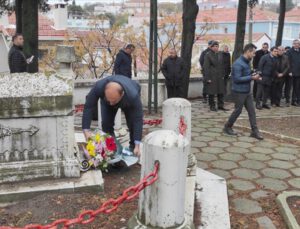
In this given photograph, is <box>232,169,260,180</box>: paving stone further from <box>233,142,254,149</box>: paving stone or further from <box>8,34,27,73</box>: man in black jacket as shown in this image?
<box>8,34,27,73</box>: man in black jacket

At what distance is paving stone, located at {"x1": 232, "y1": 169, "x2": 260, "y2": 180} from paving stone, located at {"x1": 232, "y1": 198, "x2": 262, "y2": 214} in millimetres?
771

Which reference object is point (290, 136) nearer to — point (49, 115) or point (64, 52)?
point (64, 52)

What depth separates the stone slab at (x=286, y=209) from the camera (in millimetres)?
4176

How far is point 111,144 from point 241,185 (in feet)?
5.83

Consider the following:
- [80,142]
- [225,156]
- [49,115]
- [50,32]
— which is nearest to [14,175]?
[49,115]

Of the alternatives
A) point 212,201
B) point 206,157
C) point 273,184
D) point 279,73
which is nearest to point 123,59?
point 206,157

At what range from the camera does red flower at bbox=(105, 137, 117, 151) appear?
5.06 meters

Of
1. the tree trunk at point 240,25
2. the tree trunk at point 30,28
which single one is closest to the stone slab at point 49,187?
the tree trunk at point 30,28

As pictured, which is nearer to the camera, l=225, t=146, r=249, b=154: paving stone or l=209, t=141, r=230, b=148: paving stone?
l=225, t=146, r=249, b=154: paving stone

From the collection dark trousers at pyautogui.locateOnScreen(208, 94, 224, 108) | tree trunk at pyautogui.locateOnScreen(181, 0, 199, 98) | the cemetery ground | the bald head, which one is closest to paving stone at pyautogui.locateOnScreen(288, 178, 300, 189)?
the cemetery ground

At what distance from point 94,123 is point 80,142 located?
236 centimetres

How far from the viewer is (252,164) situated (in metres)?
6.23

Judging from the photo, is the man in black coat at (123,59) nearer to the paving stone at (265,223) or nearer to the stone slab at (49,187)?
the stone slab at (49,187)

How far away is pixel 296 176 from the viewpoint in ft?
18.9
